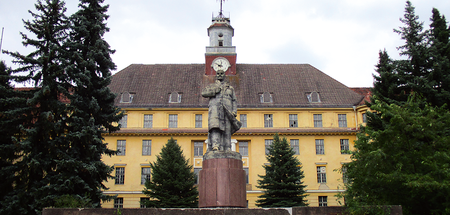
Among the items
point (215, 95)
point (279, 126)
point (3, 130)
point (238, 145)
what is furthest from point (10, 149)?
point (279, 126)

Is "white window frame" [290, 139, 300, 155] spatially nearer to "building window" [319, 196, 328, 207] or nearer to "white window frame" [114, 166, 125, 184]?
"building window" [319, 196, 328, 207]

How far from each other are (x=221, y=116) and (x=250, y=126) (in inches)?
990

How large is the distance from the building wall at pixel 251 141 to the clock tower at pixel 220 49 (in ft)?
20.7

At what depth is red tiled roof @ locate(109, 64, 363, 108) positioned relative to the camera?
39.6 metres

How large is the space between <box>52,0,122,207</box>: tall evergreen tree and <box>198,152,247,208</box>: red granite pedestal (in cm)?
892

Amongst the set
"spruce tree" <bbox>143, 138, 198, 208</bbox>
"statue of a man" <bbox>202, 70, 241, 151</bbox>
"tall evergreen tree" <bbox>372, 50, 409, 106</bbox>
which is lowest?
"spruce tree" <bbox>143, 138, 198, 208</bbox>

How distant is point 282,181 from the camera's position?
1176 inches

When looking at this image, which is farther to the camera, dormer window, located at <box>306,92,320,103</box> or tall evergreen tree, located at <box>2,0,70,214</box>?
dormer window, located at <box>306,92,320,103</box>

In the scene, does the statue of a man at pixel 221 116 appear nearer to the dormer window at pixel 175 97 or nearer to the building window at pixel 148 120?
the building window at pixel 148 120

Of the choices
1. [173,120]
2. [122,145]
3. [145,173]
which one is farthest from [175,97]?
[145,173]

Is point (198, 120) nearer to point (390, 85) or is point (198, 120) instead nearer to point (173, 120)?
point (173, 120)

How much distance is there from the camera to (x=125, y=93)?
130 ft

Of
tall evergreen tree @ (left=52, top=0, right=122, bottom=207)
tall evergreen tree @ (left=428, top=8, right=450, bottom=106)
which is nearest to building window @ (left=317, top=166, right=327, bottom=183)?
tall evergreen tree @ (left=428, top=8, right=450, bottom=106)

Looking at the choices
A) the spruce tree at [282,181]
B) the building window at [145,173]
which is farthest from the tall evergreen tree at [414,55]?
the building window at [145,173]
